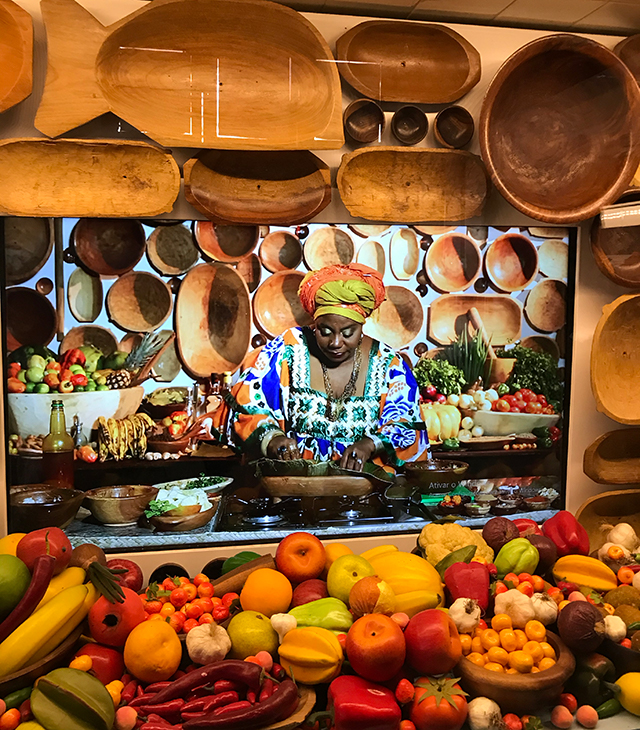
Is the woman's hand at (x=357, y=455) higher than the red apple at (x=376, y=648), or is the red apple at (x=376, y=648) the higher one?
the woman's hand at (x=357, y=455)

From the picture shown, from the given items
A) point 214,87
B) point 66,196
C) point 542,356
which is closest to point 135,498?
point 66,196

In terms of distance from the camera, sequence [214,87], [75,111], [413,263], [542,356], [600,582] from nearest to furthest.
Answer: [600,582] → [75,111] → [214,87] → [413,263] → [542,356]

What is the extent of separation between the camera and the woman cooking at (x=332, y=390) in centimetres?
258

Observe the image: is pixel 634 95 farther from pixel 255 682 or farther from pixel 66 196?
pixel 255 682

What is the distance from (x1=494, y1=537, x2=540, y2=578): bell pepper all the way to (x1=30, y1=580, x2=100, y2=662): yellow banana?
1096 millimetres

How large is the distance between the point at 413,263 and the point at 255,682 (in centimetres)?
181

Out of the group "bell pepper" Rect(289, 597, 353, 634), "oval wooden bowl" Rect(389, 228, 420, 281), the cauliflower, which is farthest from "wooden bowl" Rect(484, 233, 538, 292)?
"bell pepper" Rect(289, 597, 353, 634)

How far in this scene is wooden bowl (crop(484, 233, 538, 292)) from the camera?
108 inches

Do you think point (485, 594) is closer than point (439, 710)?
No

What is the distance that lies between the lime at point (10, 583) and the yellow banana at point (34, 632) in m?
0.06

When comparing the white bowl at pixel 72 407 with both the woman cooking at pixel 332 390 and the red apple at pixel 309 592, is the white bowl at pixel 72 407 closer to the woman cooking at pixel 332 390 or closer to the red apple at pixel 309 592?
the woman cooking at pixel 332 390

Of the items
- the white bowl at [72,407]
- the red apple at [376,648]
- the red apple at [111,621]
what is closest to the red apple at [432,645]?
the red apple at [376,648]

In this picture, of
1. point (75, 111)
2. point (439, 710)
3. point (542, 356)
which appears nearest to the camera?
point (439, 710)

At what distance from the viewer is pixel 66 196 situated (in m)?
2.40
